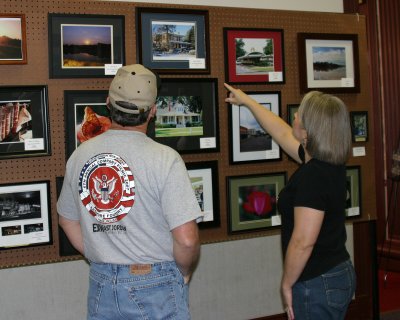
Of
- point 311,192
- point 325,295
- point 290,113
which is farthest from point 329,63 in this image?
point 325,295

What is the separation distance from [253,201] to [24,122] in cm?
149

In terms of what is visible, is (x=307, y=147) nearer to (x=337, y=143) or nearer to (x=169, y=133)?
(x=337, y=143)

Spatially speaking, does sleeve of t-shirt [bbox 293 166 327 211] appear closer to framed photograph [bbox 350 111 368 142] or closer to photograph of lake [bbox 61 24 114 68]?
photograph of lake [bbox 61 24 114 68]

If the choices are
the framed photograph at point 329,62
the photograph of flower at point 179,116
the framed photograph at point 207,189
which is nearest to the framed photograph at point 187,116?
the photograph of flower at point 179,116

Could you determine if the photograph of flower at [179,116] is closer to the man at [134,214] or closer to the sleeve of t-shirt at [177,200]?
the man at [134,214]

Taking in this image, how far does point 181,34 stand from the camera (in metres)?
3.17

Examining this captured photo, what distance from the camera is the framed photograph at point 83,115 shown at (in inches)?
115

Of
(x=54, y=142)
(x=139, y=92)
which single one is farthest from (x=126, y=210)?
(x=54, y=142)

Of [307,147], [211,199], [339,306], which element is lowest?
[339,306]

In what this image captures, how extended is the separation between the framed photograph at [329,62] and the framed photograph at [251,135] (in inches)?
10.7

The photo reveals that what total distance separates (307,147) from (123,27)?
1.39m

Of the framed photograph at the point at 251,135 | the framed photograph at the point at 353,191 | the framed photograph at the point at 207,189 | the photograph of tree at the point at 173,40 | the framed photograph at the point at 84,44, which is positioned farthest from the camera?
the framed photograph at the point at 353,191

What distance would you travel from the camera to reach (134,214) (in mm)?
1900

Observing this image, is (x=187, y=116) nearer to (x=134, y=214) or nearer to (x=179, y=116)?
(x=179, y=116)
